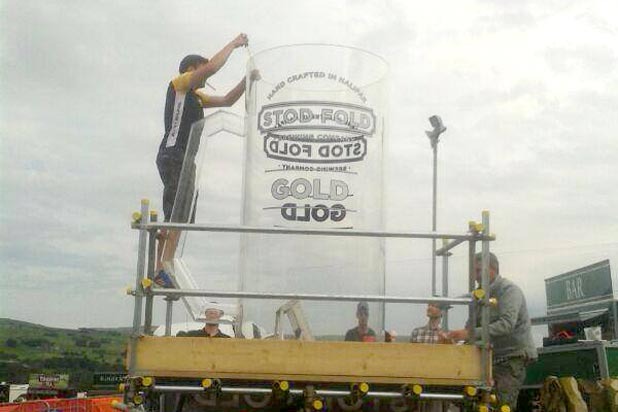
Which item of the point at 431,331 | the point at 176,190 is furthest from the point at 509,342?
the point at 176,190

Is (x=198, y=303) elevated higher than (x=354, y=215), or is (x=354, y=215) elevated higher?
(x=354, y=215)

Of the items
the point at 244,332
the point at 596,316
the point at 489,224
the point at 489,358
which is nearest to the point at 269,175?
the point at 244,332

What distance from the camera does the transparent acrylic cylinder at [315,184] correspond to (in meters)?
5.72

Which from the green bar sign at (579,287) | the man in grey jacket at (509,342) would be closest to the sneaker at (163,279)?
the man in grey jacket at (509,342)

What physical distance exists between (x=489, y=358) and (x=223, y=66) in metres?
3.38

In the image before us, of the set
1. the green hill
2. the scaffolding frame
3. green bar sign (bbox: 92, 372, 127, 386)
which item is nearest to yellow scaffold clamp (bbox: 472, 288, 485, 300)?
the scaffolding frame

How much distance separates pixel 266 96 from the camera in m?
6.10

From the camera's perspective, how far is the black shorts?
6355 mm

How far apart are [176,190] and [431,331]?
2333mm

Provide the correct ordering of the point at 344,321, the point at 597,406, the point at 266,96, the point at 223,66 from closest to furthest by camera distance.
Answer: the point at 344,321 → the point at 266,96 → the point at 223,66 → the point at 597,406

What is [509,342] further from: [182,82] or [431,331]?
[182,82]

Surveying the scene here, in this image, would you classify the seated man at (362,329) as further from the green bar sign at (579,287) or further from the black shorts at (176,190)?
the green bar sign at (579,287)

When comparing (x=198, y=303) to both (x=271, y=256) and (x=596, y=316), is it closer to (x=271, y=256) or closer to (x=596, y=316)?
(x=271, y=256)

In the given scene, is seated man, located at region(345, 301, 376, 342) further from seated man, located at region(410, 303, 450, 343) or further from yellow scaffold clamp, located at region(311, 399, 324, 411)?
yellow scaffold clamp, located at region(311, 399, 324, 411)
